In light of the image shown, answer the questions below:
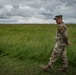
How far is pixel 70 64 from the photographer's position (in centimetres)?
782

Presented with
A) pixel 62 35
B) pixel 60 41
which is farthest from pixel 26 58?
pixel 62 35

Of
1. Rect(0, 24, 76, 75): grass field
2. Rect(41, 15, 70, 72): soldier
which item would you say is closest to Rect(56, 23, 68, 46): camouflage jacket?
Rect(41, 15, 70, 72): soldier

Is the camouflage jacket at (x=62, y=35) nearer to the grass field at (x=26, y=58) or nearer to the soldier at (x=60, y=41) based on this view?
the soldier at (x=60, y=41)

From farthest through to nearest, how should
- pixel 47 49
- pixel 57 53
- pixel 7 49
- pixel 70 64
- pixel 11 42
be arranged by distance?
pixel 11 42 < pixel 7 49 < pixel 47 49 < pixel 70 64 < pixel 57 53

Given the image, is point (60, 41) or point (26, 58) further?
point (26, 58)

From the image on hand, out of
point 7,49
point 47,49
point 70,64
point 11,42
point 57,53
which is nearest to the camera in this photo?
point 57,53

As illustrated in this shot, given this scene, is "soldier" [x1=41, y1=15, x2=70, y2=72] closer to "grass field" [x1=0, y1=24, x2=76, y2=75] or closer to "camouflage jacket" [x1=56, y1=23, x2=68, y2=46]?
"camouflage jacket" [x1=56, y1=23, x2=68, y2=46]

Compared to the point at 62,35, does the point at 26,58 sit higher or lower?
lower

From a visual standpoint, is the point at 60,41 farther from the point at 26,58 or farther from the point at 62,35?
the point at 26,58

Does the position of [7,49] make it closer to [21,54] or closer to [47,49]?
[21,54]

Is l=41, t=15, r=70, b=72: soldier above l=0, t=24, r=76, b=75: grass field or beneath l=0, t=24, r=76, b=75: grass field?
above

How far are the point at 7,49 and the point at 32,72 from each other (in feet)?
8.94

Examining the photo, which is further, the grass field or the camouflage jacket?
the grass field

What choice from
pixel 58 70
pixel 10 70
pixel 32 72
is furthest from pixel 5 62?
pixel 58 70
